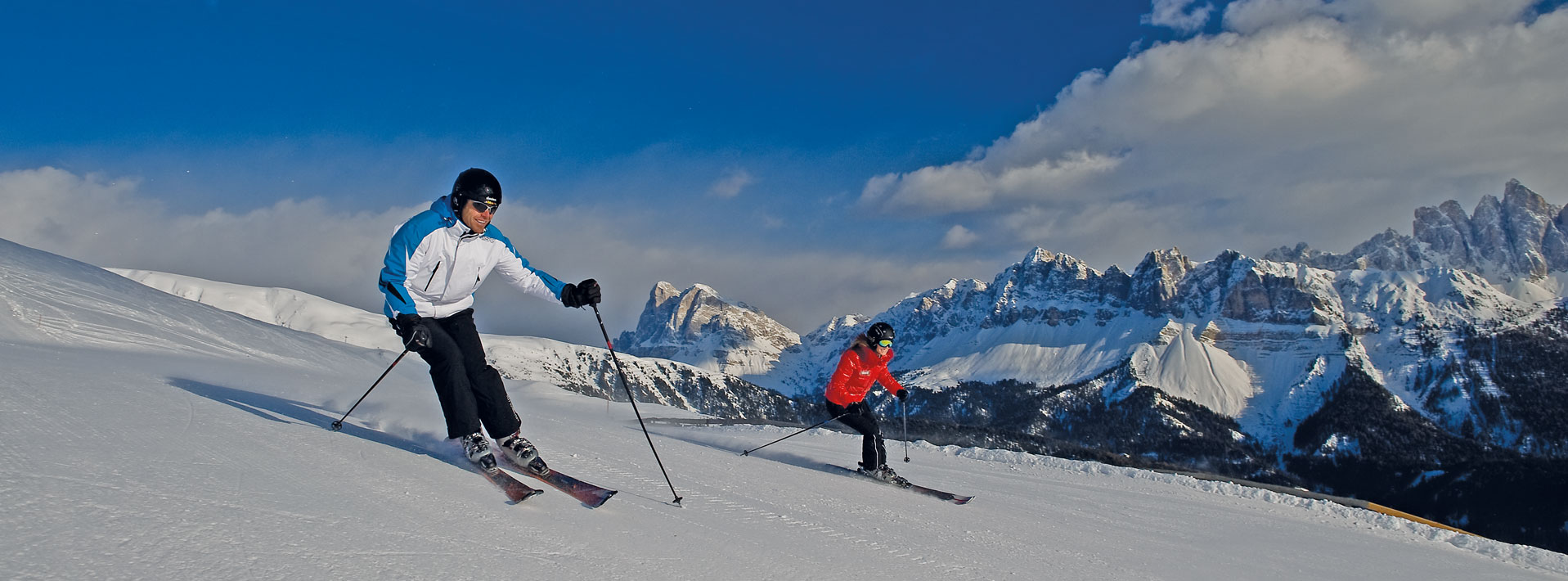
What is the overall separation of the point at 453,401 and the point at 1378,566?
324 inches

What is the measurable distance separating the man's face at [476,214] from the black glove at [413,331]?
0.78 metres

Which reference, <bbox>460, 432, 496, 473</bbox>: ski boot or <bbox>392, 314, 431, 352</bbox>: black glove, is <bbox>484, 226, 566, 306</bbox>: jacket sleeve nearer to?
<bbox>392, 314, 431, 352</bbox>: black glove

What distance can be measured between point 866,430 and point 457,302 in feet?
18.2

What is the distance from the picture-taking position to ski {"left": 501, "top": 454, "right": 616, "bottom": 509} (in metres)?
5.18

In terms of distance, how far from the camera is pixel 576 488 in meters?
5.43

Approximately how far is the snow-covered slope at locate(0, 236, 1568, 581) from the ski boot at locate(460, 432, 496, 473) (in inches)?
4.6

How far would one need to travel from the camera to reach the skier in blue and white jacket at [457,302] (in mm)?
5676

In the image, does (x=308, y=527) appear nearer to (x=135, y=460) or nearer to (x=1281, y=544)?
(x=135, y=460)

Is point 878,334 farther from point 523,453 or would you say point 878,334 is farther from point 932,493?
point 523,453

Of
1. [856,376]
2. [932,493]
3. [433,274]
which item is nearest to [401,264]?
[433,274]

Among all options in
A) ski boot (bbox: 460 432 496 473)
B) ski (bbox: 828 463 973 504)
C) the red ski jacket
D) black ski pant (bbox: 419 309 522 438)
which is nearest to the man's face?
black ski pant (bbox: 419 309 522 438)

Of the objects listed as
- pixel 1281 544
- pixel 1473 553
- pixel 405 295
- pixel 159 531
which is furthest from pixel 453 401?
pixel 1473 553

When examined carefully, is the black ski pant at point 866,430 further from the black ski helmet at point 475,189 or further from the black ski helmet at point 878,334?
the black ski helmet at point 475,189

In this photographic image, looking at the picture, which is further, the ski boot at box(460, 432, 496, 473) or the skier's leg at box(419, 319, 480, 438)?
the skier's leg at box(419, 319, 480, 438)
